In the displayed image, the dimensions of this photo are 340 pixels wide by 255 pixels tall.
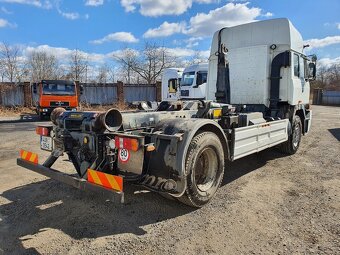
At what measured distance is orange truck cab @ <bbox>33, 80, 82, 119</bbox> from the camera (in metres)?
18.3

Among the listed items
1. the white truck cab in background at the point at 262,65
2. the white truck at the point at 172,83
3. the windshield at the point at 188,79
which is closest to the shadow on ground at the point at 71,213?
the white truck cab in background at the point at 262,65

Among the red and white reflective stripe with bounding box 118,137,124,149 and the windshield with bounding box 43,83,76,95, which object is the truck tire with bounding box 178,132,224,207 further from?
the windshield with bounding box 43,83,76,95

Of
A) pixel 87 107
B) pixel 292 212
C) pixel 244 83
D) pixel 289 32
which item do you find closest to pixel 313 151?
pixel 244 83

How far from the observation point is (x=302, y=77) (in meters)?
8.02

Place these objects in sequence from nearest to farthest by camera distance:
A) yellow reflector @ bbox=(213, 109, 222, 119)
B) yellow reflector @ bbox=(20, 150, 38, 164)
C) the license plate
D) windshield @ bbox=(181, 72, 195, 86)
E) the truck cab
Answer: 1. yellow reflector @ bbox=(20, 150, 38, 164)
2. the license plate
3. yellow reflector @ bbox=(213, 109, 222, 119)
4. the truck cab
5. windshield @ bbox=(181, 72, 195, 86)

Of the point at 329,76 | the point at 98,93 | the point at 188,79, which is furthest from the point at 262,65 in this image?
the point at 329,76

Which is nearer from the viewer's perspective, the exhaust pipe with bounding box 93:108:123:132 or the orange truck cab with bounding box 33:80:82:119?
the exhaust pipe with bounding box 93:108:123:132

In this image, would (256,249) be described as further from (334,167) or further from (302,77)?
(302,77)

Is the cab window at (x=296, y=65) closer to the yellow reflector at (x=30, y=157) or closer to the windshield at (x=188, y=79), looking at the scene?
the yellow reflector at (x=30, y=157)

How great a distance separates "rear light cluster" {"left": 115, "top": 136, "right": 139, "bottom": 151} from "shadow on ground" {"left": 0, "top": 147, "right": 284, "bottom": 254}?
996 millimetres

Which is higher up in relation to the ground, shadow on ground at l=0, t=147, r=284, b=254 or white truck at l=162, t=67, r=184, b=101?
white truck at l=162, t=67, r=184, b=101

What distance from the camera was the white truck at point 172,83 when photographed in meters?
18.9

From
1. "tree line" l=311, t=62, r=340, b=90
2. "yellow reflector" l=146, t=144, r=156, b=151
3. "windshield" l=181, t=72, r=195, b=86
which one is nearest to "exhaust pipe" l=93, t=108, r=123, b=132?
"yellow reflector" l=146, t=144, r=156, b=151

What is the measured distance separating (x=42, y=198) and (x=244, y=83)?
18.2 feet
